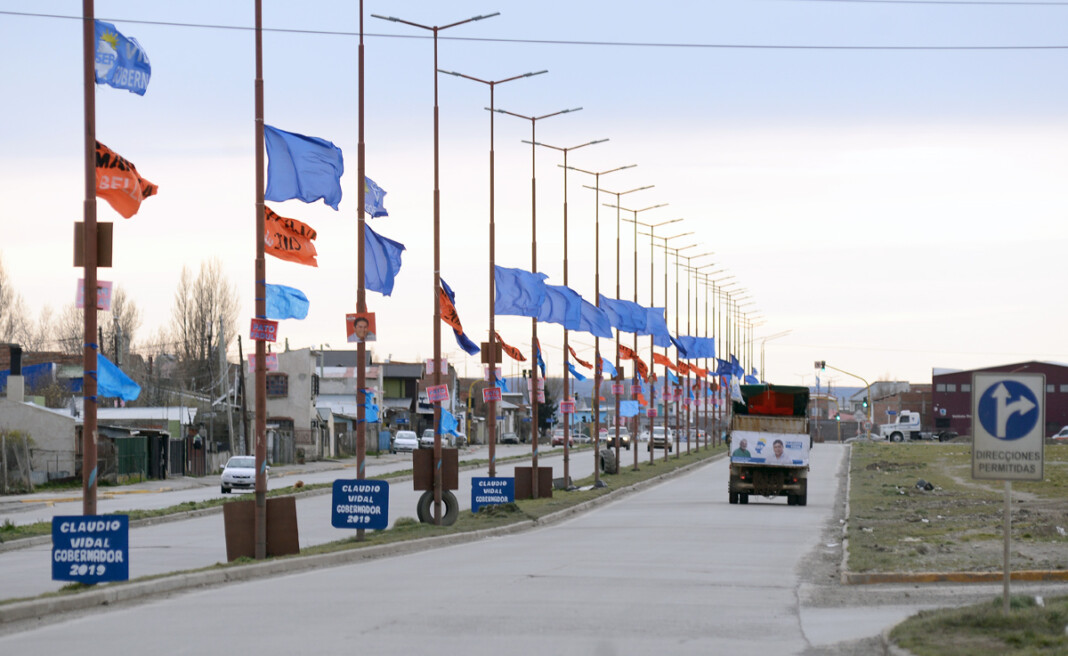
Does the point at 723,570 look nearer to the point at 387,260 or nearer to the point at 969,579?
the point at 969,579

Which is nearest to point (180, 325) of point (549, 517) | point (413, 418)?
point (413, 418)

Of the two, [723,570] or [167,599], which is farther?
[723,570]

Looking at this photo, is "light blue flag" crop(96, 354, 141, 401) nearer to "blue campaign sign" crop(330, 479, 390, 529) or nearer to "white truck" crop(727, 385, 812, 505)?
"blue campaign sign" crop(330, 479, 390, 529)

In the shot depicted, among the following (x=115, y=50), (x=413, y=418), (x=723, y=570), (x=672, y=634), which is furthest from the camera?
(x=413, y=418)

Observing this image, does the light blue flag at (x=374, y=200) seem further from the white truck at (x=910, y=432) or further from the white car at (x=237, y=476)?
the white truck at (x=910, y=432)

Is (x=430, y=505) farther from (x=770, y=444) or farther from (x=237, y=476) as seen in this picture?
(x=237, y=476)

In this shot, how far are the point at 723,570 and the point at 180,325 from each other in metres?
83.3

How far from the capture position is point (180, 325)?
98.9 meters

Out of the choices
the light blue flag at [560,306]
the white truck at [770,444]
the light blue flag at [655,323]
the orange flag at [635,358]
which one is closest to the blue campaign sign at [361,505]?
the white truck at [770,444]

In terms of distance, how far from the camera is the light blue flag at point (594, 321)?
48438 millimetres

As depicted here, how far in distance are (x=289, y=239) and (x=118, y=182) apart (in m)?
6.00

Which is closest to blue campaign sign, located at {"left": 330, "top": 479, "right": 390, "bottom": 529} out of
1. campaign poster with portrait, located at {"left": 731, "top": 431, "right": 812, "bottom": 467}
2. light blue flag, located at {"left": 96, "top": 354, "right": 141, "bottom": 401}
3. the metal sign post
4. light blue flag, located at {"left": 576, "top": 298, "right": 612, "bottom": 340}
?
light blue flag, located at {"left": 96, "top": 354, "right": 141, "bottom": 401}

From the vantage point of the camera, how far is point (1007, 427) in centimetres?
1230

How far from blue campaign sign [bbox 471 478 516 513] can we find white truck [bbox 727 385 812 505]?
9184 mm
